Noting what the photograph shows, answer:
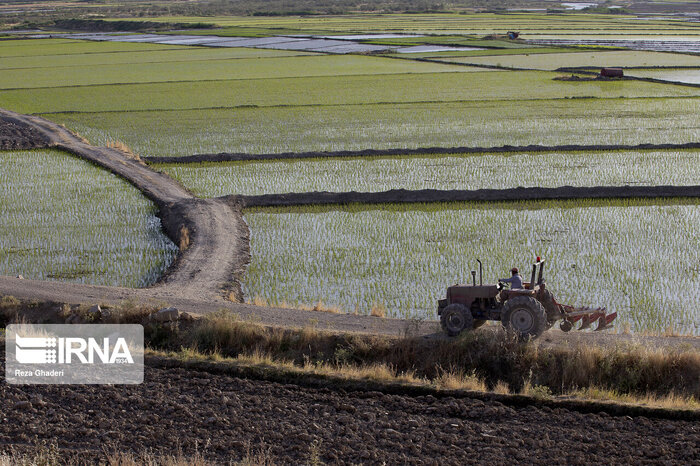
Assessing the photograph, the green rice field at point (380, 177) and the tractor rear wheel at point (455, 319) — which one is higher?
the green rice field at point (380, 177)

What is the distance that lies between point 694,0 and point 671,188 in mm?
168703

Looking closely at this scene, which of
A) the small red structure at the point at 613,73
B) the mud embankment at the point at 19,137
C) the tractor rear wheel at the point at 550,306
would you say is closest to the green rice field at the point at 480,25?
the small red structure at the point at 613,73

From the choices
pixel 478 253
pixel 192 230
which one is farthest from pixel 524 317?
pixel 192 230

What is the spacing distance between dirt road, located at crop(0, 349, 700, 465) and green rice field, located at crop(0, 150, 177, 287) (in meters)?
6.83

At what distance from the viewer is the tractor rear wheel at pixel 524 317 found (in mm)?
12086

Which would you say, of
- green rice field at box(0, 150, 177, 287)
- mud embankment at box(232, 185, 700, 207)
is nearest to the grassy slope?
green rice field at box(0, 150, 177, 287)

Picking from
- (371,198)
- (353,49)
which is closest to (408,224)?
(371,198)

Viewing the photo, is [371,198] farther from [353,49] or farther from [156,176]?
[353,49]

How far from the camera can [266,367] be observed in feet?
39.9

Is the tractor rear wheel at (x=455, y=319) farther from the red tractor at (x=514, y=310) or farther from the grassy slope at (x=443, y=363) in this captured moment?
the grassy slope at (x=443, y=363)

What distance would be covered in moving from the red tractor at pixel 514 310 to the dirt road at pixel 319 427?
1728 mm

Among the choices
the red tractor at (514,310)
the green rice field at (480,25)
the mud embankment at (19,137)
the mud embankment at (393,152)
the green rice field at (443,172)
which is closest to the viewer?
the red tractor at (514,310)

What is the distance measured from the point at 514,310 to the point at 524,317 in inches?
7.3

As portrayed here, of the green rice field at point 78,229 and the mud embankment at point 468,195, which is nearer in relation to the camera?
the green rice field at point 78,229
